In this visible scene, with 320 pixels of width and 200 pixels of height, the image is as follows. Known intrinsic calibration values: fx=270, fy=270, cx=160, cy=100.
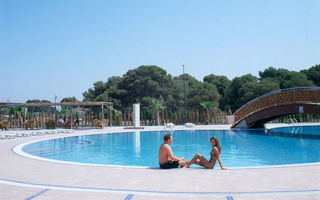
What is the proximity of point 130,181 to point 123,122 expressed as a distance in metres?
25.5

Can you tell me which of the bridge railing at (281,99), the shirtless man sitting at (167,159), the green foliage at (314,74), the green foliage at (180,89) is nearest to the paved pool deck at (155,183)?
the shirtless man sitting at (167,159)

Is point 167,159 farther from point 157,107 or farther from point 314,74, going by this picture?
point 314,74

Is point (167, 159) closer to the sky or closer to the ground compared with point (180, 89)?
closer to the ground

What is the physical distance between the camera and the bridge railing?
55.6 feet

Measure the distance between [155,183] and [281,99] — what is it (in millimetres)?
16363

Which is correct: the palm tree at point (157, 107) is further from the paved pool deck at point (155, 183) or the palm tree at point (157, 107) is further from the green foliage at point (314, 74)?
the green foliage at point (314, 74)

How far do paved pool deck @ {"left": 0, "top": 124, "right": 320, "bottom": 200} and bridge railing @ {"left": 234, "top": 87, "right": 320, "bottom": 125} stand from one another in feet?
40.4

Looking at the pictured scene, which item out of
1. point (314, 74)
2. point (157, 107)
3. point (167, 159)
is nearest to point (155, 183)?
point (167, 159)

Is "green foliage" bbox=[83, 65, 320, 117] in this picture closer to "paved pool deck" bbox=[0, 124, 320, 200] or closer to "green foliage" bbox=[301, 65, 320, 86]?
"green foliage" bbox=[301, 65, 320, 86]

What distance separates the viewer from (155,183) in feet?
15.8

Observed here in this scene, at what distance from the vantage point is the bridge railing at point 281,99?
55.6ft

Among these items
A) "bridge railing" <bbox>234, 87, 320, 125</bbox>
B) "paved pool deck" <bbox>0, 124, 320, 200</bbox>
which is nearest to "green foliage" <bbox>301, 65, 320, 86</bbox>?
"bridge railing" <bbox>234, 87, 320, 125</bbox>

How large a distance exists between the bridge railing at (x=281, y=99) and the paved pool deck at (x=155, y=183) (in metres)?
12.3

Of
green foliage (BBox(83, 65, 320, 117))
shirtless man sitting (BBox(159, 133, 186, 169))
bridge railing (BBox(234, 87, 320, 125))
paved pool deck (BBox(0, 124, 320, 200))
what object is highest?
green foliage (BBox(83, 65, 320, 117))
